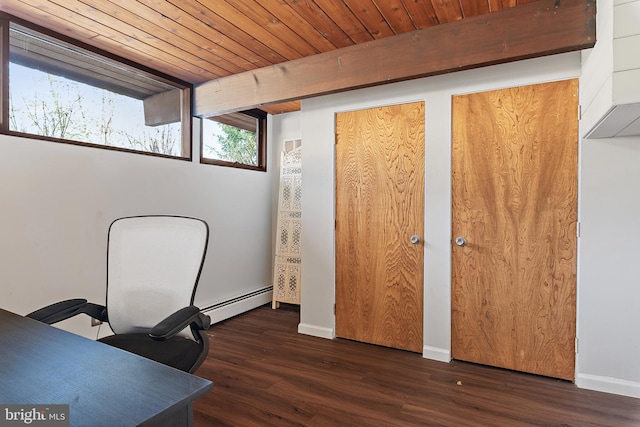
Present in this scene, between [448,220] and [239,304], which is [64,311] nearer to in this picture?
[239,304]

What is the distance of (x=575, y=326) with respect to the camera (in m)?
2.36

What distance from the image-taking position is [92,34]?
239 cm

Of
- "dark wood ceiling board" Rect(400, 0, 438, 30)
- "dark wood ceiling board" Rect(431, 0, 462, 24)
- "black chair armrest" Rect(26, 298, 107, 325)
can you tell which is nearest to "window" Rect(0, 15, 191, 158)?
"black chair armrest" Rect(26, 298, 107, 325)

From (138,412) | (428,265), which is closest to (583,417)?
(428,265)

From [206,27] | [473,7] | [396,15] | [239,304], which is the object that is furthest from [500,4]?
[239,304]

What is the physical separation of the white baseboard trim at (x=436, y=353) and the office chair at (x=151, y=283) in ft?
6.09

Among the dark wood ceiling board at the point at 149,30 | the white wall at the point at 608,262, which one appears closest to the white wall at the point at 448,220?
the white wall at the point at 608,262

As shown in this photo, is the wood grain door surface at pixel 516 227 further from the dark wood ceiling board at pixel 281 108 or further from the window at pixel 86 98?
the window at pixel 86 98

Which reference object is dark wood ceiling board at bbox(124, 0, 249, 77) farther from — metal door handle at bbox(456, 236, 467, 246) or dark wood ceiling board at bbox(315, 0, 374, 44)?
metal door handle at bbox(456, 236, 467, 246)

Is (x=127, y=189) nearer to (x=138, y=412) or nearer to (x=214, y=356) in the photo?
(x=214, y=356)

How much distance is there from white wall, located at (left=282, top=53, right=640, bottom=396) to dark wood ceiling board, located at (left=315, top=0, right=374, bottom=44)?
60 centimetres

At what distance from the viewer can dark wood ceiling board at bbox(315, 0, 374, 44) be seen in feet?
6.73

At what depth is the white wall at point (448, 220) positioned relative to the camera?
86.7 inches

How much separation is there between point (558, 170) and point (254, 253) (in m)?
3.08
